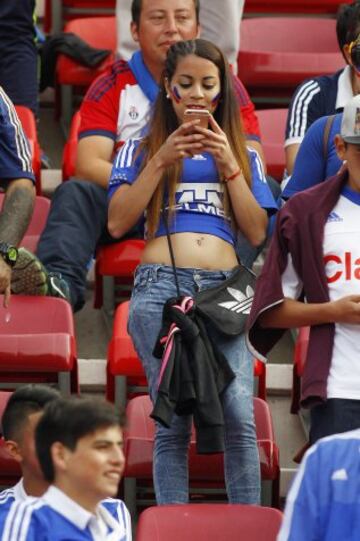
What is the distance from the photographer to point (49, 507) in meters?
3.49

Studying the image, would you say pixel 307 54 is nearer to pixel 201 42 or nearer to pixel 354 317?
pixel 201 42

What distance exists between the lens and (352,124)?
4.39m

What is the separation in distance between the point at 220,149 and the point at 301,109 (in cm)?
104

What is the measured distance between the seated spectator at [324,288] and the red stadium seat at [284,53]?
3066 millimetres

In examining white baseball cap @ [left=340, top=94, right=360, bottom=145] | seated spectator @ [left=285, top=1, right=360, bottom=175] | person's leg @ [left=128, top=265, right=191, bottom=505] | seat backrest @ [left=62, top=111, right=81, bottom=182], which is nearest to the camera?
white baseball cap @ [left=340, top=94, right=360, bottom=145]

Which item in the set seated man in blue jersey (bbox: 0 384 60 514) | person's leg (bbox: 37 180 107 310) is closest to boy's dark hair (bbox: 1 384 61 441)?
seated man in blue jersey (bbox: 0 384 60 514)

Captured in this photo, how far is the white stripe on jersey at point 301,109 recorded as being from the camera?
19.1 ft

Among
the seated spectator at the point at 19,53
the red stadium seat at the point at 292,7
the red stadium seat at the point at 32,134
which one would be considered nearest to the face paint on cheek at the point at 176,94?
the red stadium seat at the point at 32,134

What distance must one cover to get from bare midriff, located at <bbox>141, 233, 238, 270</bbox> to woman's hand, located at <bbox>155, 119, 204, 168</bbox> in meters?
0.23

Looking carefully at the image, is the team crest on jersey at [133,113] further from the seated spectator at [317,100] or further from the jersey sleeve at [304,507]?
the jersey sleeve at [304,507]

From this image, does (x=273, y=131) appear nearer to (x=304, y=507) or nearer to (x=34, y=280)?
(x=34, y=280)

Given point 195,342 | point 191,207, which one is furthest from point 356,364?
point 191,207

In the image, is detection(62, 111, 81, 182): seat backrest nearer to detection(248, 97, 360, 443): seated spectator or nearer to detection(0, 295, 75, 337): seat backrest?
detection(0, 295, 75, 337): seat backrest

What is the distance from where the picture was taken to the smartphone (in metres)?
4.94
